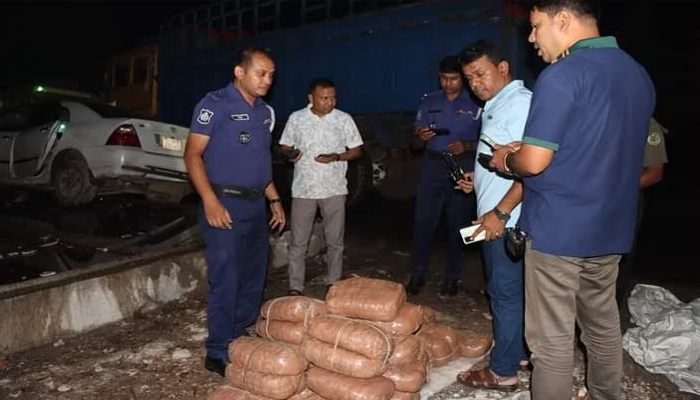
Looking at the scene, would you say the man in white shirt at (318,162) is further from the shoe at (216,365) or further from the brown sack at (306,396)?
the brown sack at (306,396)

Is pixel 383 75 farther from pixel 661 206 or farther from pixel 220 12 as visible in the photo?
pixel 661 206

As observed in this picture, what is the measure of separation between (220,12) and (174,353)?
7.79m

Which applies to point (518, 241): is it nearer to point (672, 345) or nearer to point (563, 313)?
point (563, 313)

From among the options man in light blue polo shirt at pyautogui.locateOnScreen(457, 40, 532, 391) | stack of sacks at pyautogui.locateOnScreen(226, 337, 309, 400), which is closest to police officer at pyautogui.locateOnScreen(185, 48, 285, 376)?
stack of sacks at pyautogui.locateOnScreen(226, 337, 309, 400)

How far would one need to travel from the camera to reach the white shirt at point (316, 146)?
14.3ft

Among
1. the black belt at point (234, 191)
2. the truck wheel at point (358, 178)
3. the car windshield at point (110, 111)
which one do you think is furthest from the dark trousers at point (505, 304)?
the car windshield at point (110, 111)

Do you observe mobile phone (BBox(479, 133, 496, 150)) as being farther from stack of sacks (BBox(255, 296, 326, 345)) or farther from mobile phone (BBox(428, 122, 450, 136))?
mobile phone (BBox(428, 122, 450, 136))

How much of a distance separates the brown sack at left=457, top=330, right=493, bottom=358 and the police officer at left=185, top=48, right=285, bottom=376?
4.89ft

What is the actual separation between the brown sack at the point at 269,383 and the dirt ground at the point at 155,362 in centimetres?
44

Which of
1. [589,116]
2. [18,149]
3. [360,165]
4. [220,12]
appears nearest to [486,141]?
[589,116]

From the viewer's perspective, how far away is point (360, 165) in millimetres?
8148

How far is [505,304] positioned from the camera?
2875 mm

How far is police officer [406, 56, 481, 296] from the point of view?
4281 mm

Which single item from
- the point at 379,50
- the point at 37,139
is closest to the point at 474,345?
the point at 379,50
